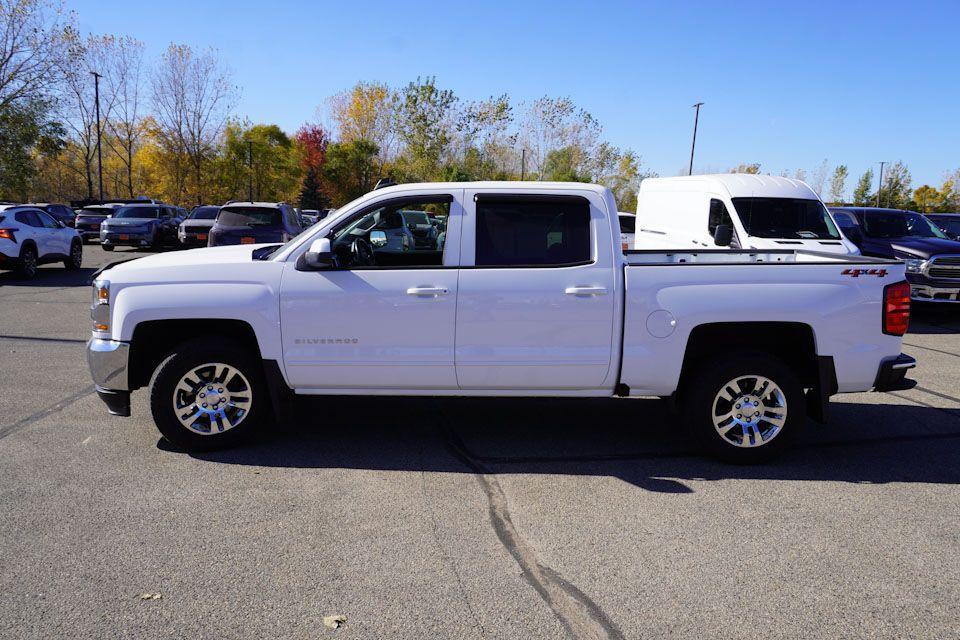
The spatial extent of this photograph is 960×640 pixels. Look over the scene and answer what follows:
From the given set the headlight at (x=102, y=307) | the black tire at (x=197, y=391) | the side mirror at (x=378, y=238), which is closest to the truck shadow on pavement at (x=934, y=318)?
the side mirror at (x=378, y=238)

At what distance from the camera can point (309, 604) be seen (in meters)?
3.34

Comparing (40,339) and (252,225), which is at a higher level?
(252,225)

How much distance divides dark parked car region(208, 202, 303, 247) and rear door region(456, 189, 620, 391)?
10.1 metres

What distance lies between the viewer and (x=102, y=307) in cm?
524

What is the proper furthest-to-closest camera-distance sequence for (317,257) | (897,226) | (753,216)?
(897,226) < (753,216) < (317,257)

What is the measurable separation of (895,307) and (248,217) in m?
12.8

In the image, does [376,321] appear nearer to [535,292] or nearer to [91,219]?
[535,292]

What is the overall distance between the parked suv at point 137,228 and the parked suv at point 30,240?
20.1ft

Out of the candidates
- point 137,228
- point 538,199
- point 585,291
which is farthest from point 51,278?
point 585,291

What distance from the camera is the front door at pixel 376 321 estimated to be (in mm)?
5078

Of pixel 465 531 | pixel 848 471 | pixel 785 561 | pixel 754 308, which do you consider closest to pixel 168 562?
pixel 465 531

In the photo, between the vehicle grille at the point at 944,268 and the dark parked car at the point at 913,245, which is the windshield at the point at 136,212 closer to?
the dark parked car at the point at 913,245

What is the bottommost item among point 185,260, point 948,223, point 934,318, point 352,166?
point 934,318

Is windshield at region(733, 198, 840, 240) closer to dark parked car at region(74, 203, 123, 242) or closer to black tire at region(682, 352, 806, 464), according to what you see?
black tire at region(682, 352, 806, 464)
